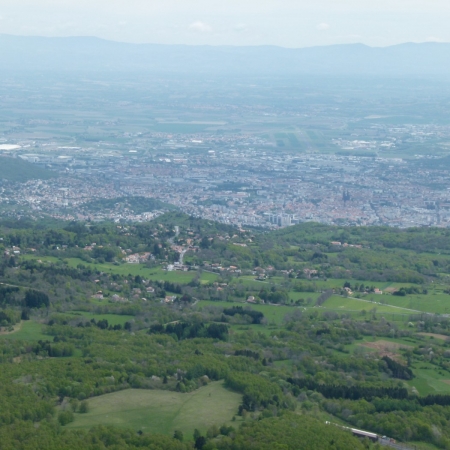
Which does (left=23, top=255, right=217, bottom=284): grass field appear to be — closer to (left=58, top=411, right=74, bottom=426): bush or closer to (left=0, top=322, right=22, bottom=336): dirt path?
(left=0, top=322, right=22, bottom=336): dirt path

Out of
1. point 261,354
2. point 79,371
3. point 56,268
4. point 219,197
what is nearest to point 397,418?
point 261,354

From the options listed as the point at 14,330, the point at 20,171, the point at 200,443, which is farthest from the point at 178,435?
the point at 20,171

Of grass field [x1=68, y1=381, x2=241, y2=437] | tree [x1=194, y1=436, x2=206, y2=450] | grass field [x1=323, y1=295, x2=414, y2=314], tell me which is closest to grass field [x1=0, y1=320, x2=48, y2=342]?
grass field [x1=68, y1=381, x2=241, y2=437]

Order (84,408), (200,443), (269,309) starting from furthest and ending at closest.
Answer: (269,309) → (84,408) → (200,443)

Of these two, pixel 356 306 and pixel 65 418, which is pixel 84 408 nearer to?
pixel 65 418

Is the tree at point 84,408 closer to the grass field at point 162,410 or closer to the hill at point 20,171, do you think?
the grass field at point 162,410

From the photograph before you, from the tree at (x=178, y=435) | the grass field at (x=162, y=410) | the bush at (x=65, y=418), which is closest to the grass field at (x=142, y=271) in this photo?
the grass field at (x=162, y=410)
